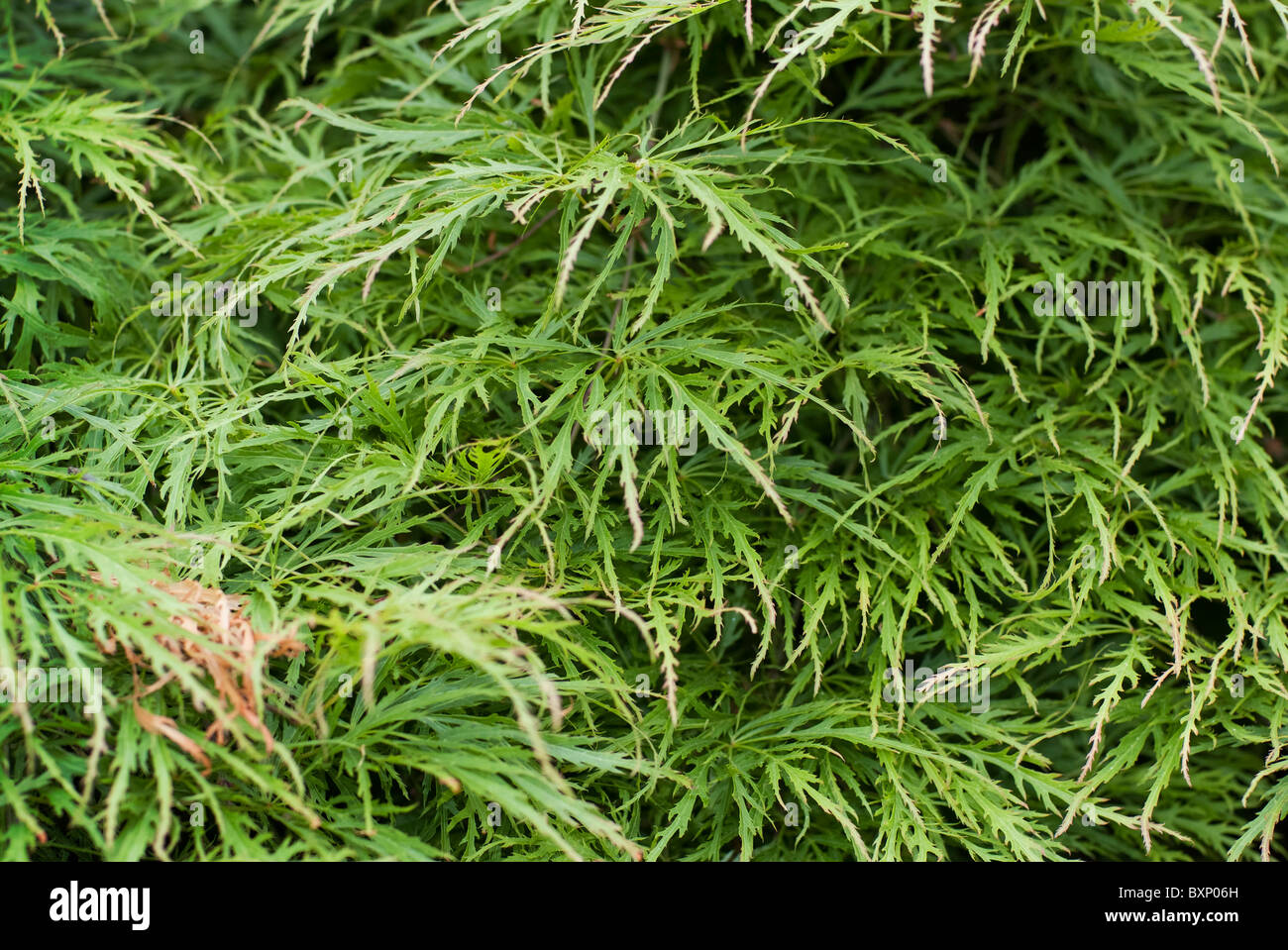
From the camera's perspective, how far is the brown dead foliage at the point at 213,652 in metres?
0.89

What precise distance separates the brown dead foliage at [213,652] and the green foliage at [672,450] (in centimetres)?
1

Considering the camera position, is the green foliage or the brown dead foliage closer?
the brown dead foliage

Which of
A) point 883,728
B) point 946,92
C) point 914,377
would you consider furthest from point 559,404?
point 946,92

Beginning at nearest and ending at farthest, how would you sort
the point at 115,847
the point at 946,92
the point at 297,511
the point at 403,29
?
the point at 115,847
the point at 297,511
the point at 946,92
the point at 403,29

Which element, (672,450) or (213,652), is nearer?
(213,652)

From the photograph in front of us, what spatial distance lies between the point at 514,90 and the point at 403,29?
32cm

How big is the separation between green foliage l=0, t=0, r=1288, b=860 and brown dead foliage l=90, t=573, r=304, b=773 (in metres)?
0.01

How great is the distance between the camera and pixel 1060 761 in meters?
1.40

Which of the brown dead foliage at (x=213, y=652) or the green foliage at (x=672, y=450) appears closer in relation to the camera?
the brown dead foliage at (x=213, y=652)

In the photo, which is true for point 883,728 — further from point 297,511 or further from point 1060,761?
point 297,511

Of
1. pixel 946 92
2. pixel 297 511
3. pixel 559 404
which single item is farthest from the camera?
pixel 946 92

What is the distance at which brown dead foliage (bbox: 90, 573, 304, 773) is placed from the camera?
2.92 ft

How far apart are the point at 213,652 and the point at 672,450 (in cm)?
53

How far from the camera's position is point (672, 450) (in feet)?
3.76
